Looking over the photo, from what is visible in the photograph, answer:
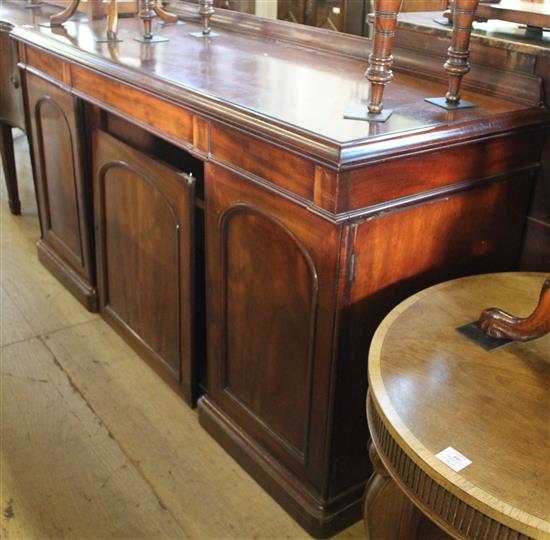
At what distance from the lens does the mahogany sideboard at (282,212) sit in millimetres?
1189

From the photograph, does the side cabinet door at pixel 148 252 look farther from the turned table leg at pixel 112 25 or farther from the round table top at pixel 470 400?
the round table top at pixel 470 400

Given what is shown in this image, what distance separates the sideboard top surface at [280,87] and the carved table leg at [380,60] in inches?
1.1

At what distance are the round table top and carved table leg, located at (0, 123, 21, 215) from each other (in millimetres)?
2263

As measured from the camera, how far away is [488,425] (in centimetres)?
90

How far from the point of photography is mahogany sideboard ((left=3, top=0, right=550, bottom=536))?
1.19 metres

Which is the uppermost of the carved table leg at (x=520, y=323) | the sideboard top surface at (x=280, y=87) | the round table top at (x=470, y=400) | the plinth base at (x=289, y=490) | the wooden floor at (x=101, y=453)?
the sideboard top surface at (x=280, y=87)

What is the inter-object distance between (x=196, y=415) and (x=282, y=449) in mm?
411

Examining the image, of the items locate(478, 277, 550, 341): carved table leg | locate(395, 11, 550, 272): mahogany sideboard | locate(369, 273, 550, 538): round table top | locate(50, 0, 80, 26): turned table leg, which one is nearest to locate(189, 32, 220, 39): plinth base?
locate(50, 0, 80, 26): turned table leg

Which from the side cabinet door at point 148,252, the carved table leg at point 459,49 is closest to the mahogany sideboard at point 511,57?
the carved table leg at point 459,49

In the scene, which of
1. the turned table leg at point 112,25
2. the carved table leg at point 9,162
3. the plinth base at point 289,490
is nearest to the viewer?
the plinth base at point 289,490

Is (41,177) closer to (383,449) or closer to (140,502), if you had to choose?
(140,502)

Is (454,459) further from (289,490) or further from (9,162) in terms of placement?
(9,162)

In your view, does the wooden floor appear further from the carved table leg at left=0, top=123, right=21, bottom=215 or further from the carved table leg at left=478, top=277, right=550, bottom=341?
the carved table leg at left=0, top=123, right=21, bottom=215

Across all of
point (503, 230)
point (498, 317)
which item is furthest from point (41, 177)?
point (498, 317)
